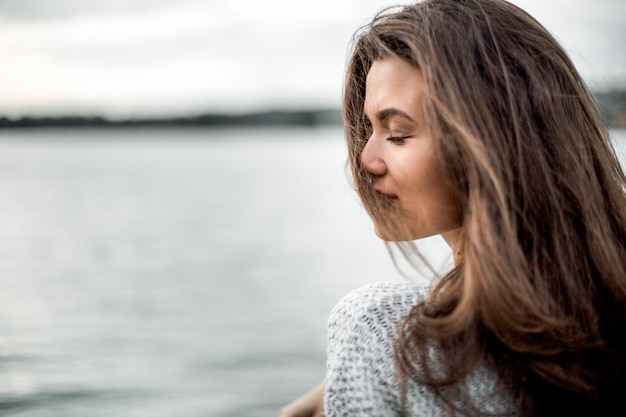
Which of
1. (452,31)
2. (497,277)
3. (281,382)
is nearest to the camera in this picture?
(497,277)

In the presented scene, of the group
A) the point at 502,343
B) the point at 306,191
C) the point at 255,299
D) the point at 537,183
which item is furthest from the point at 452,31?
the point at 306,191

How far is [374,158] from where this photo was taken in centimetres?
144

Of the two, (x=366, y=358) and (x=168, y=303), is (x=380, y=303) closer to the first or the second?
(x=366, y=358)

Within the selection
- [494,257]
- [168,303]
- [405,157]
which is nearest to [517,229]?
[494,257]

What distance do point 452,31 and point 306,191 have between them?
19.4 m

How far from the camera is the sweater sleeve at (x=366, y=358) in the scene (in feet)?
4.06

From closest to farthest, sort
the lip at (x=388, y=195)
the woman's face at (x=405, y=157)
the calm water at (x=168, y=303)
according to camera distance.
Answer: the woman's face at (x=405, y=157) → the lip at (x=388, y=195) → the calm water at (x=168, y=303)

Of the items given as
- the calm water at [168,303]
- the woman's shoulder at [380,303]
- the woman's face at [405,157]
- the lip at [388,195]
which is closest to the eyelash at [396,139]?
the woman's face at [405,157]

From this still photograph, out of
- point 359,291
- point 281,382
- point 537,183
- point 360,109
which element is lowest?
point 281,382

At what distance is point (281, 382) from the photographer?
4.26 metres

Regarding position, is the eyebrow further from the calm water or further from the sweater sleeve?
the calm water

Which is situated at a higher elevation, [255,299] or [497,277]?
[497,277]

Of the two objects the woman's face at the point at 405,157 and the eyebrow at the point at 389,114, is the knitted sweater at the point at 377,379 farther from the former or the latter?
the eyebrow at the point at 389,114

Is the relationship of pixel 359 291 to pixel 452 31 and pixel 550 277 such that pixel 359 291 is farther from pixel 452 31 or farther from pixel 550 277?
pixel 452 31
